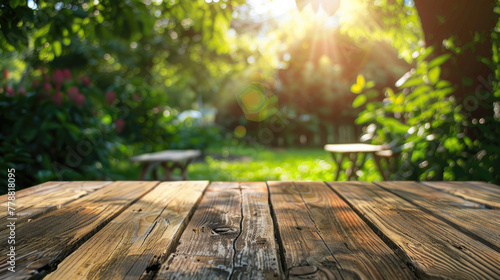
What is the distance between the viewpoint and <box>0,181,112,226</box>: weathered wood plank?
131 cm

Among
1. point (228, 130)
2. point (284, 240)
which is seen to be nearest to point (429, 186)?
point (284, 240)

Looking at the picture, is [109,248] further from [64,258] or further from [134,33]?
[134,33]

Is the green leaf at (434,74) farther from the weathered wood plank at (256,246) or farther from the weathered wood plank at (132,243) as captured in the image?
the weathered wood plank at (132,243)

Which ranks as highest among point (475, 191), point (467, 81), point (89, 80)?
point (89, 80)

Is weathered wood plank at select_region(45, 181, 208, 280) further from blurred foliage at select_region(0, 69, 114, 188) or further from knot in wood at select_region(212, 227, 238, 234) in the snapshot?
blurred foliage at select_region(0, 69, 114, 188)

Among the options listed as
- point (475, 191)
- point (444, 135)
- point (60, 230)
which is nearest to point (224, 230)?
point (60, 230)

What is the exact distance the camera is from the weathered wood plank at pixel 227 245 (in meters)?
0.79

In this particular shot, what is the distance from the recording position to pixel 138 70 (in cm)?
1035

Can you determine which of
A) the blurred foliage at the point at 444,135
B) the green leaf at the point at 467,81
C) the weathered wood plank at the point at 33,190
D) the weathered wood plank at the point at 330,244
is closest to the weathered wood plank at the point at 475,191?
the weathered wood plank at the point at 330,244

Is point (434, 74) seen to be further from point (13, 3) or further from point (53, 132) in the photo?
point (53, 132)

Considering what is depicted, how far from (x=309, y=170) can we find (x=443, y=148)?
4.76m

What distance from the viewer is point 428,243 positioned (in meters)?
0.98

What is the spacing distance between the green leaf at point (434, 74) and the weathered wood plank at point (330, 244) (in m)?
2.20

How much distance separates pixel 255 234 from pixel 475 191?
1.28 metres
